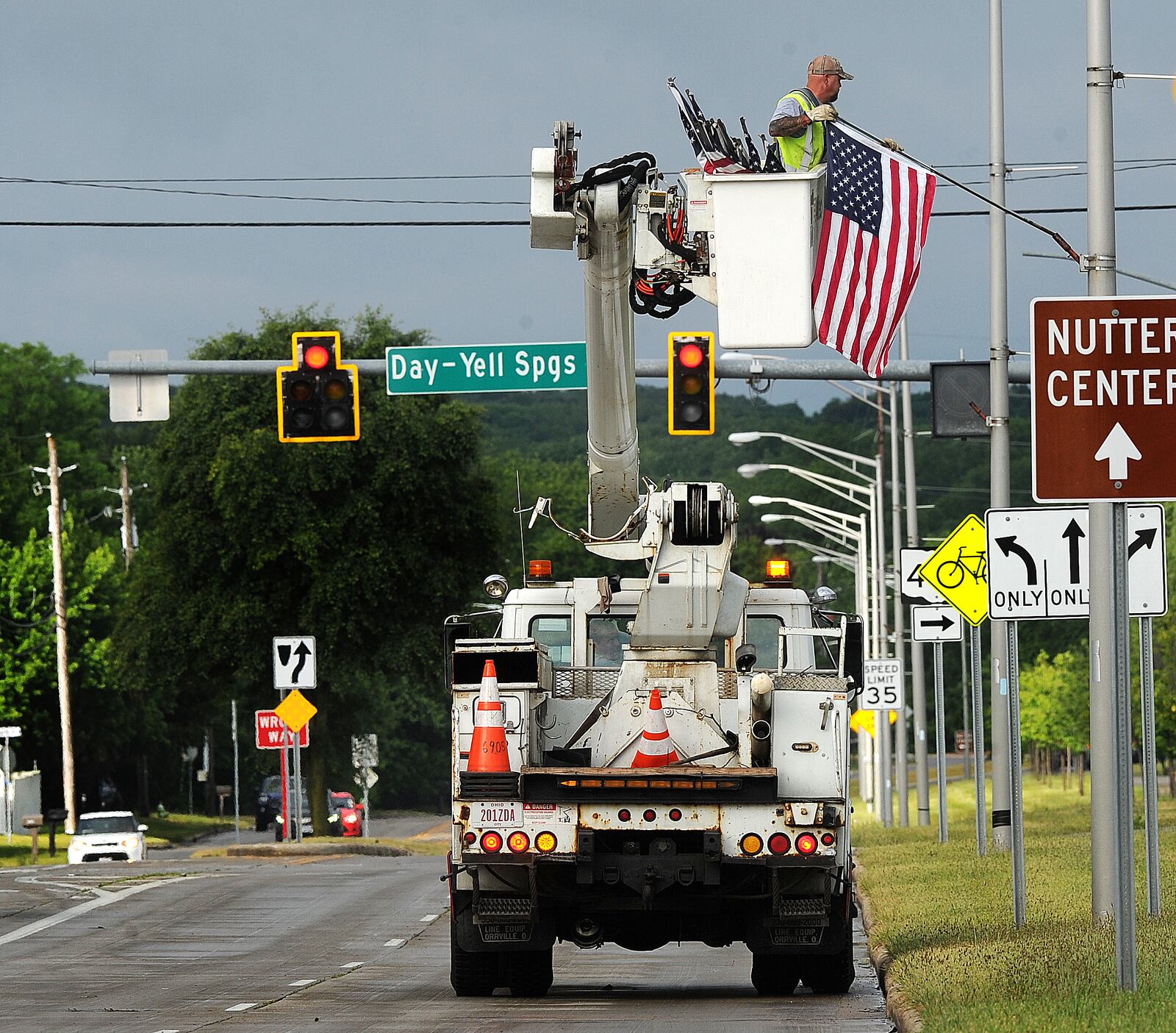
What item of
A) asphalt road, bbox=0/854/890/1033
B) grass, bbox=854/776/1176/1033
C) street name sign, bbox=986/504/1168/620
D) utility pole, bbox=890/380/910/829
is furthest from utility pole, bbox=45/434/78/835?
street name sign, bbox=986/504/1168/620

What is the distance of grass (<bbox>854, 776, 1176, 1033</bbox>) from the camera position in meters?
10.8

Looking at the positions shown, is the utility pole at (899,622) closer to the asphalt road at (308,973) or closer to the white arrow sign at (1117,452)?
the asphalt road at (308,973)

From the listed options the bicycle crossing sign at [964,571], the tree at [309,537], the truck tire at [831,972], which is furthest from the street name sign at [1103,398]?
the tree at [309,537]

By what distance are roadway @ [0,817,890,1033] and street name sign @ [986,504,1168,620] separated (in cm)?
290

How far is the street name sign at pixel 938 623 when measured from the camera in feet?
90.4

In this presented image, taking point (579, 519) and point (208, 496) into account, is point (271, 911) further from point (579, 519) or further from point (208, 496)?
point (579, 519)

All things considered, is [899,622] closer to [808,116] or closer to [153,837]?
[153,837]

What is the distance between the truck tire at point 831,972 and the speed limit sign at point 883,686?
24.6 metres

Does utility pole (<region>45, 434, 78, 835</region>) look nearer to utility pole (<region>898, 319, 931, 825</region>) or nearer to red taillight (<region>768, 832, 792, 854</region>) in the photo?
utility pole (<region>898, 319, 931, 825</region>)

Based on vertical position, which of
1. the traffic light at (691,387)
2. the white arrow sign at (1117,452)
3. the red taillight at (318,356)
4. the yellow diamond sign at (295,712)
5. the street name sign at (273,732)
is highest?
the red taillight at (318,356)

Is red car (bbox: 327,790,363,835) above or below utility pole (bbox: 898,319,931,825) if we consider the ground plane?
below

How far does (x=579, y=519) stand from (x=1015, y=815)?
3683 inches

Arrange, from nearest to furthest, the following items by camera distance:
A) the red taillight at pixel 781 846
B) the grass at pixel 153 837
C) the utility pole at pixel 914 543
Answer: the red taillight at pixel 781 846
the utility pole at pixel 914 543
the grass at pixel 153 837

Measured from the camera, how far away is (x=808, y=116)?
557 inches
